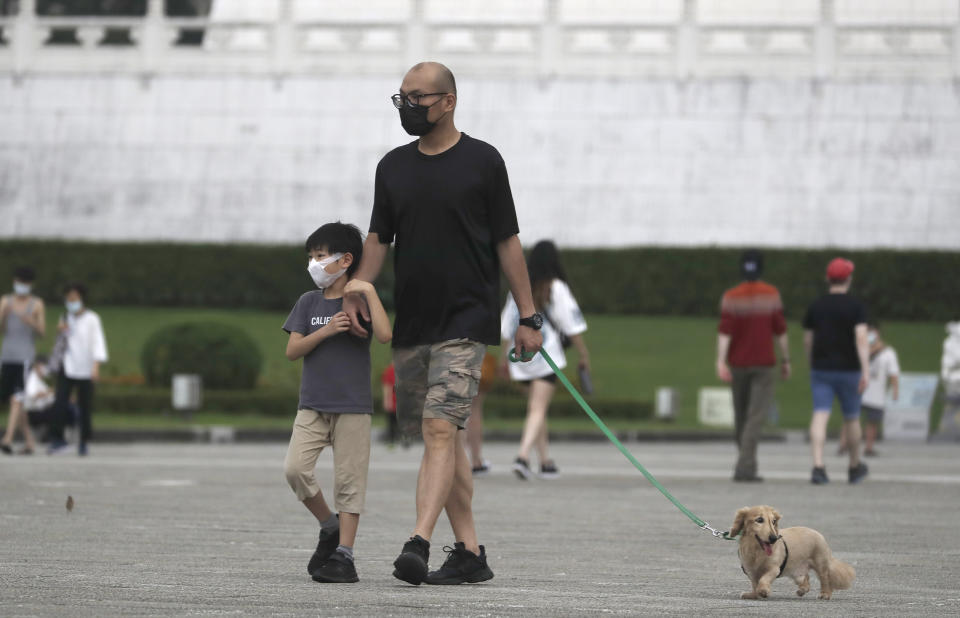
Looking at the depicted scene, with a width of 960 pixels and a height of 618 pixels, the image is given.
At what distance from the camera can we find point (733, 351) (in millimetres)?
14672

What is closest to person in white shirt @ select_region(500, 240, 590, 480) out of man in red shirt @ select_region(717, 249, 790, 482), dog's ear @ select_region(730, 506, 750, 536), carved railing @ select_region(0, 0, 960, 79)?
man in red shirt @ select_region(717, 249, 790, 482)

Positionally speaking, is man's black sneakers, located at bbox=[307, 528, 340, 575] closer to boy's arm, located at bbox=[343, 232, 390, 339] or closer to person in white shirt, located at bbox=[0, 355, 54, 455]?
boy's arm, located at bbox=[343, 232, 390, 339]

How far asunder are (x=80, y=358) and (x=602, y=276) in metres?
20.9

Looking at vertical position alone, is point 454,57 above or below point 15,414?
above

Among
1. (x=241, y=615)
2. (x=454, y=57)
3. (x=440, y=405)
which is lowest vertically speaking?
(x=241, y=615)

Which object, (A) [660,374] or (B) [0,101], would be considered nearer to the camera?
(A) [660,374]

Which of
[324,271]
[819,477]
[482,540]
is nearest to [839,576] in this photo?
[324,271]

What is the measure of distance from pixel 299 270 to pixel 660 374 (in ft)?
32.1

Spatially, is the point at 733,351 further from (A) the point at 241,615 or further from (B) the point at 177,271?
(B) the point at 177,271

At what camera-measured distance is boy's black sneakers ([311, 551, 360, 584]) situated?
282 inches

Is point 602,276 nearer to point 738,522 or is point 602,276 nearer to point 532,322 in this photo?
point 532,322

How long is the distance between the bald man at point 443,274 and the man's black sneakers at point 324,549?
0.41 metres

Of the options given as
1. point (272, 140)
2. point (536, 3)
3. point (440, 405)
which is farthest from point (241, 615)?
point (536, 3)

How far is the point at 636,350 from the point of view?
33094mm
